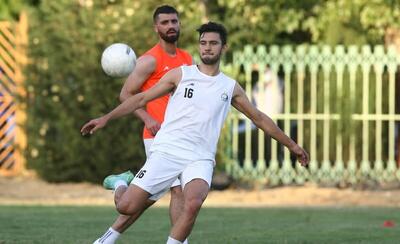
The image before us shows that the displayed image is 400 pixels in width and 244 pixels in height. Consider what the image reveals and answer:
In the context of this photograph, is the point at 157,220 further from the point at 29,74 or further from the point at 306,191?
the point at 29,74

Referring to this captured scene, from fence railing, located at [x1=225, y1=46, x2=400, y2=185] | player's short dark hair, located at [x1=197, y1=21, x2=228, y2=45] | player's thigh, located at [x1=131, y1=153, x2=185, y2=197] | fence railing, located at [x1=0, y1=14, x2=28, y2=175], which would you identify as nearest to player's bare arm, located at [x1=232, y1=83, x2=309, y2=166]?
player's short dark hair, located at [x1=197, y1=21, x2=228, y2=45]

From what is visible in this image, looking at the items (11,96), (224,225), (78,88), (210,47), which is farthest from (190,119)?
(11,96)

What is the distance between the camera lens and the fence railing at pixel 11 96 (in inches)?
814

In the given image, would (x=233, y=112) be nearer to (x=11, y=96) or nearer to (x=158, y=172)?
(x=11, y=96)

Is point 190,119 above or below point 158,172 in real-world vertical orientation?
above

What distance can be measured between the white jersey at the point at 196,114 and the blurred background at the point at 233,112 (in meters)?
11.0

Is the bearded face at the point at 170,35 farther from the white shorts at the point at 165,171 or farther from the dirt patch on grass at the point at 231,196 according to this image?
the dirt patch on grass at the point at 231,196

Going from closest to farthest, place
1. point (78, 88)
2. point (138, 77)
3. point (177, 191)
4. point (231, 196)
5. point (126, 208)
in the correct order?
point (126, 208), point (177, 191), point (138, 77), point (231, 196), point (78, 88)

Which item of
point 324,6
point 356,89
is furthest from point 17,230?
point 324,6

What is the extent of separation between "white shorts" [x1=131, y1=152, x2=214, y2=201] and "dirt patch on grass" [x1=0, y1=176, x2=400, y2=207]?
28.2ft

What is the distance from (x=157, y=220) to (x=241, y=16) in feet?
28.1

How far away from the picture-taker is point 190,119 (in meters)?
8.64

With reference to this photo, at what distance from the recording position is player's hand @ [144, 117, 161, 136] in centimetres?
941

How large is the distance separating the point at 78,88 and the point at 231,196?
3226 mm
